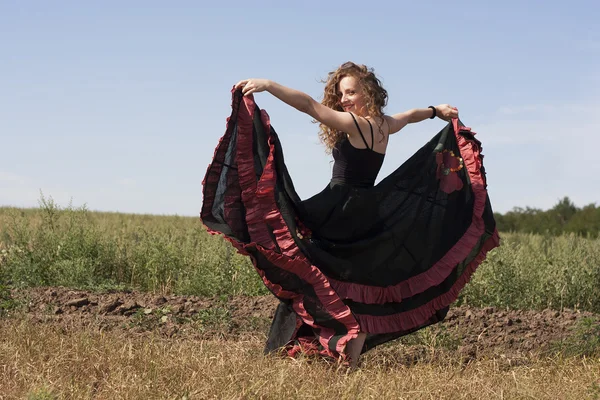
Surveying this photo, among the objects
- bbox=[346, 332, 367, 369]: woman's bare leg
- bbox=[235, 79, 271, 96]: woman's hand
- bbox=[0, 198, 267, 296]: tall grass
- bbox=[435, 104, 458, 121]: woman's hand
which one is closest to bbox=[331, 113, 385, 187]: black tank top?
bbox=[235, 79, 271, 96]: woman's hand

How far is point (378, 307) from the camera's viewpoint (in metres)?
4.18

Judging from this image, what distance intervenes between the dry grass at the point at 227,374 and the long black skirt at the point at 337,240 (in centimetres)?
28

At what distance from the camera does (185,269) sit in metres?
8.01

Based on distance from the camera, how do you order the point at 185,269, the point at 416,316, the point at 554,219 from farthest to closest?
the point at 554,219 → the point at 185,269 → the point at 416,316

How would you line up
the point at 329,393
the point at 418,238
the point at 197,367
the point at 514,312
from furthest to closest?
the point at 514,312, the point at 418,238, the point at 197,367, the point at 329,393

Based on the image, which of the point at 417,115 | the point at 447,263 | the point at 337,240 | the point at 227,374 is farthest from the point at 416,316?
the point at 417,115

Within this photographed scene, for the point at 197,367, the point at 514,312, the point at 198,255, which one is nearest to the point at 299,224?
the point at 197,367

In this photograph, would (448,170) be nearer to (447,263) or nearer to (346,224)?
(447,263)

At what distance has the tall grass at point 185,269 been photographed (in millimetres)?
7387

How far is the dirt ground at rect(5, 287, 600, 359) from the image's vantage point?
5.52 meters

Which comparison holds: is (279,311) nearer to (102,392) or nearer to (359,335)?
(359,335)

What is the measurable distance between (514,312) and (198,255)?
3348 millimetres

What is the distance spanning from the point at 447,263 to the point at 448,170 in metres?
0.60

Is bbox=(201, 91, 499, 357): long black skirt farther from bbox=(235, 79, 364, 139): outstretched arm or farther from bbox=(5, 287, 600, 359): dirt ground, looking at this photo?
bbox=(5, 287, 600, 359): dirt ground
